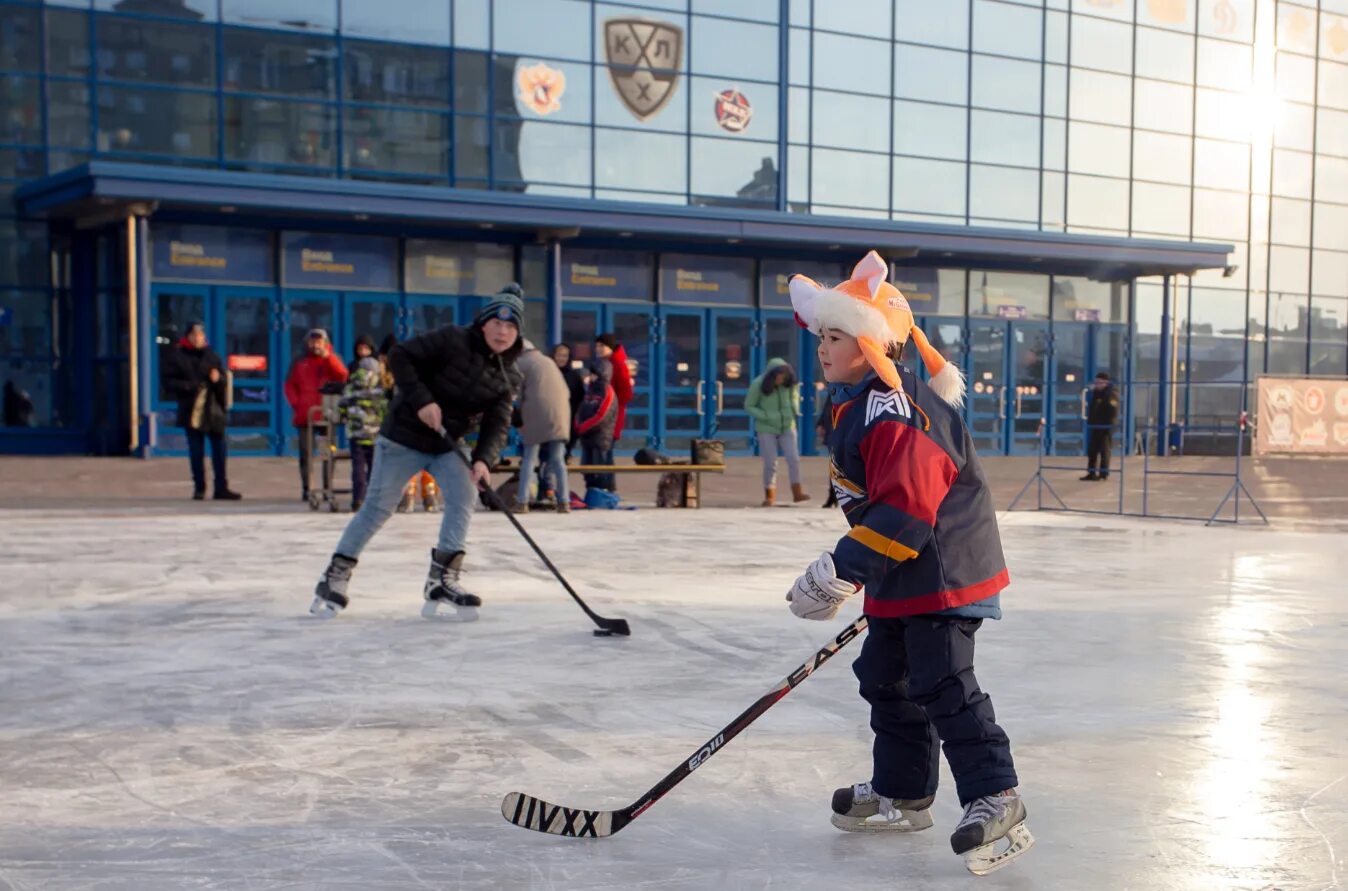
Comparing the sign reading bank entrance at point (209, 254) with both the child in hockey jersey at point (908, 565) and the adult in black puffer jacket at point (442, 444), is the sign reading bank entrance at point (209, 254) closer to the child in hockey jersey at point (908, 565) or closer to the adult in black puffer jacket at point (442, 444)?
the adult in black puffer jacket at point (442, 444)

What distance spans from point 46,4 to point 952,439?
86.0ft

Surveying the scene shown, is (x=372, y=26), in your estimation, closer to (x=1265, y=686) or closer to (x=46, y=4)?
(x=46, y=4)

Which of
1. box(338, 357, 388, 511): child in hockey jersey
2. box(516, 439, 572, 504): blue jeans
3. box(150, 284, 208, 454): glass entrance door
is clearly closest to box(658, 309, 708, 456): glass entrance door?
box(150, 284, 208, 454): glass entrance door

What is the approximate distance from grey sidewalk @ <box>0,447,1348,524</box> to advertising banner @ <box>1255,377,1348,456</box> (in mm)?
705

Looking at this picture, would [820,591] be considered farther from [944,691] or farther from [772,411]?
[772,411]

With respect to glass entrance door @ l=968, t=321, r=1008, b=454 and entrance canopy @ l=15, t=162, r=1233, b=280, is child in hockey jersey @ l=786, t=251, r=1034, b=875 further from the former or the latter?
glass entrance door @ l=968, t=321, r=1008, b=454

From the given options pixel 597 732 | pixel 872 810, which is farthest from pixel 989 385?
pixel 872 810

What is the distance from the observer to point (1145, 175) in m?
38.7

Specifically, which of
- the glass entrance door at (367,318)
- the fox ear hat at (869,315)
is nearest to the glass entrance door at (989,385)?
the glass entrance door at (367,318)

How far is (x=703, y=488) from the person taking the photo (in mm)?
19875

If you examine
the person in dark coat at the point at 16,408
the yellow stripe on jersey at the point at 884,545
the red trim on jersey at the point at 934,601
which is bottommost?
the person in dark coat at the point at 16,408

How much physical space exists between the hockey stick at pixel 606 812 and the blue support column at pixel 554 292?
81.9 ft

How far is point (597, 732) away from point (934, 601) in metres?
1.87

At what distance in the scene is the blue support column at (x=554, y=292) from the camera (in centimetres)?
2881
